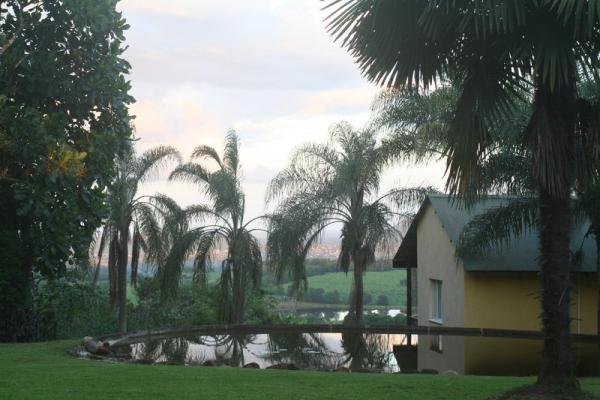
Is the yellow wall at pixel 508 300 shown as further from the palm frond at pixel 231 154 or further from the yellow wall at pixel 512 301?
the palm frond at pixel 231 154

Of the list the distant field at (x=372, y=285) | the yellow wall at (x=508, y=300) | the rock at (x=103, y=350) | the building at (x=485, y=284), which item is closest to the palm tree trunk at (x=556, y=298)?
the building at (x=485, y=284)

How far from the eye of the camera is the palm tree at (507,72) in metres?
8.84

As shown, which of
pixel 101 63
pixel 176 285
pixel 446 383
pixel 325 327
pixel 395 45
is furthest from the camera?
pixel 176 285

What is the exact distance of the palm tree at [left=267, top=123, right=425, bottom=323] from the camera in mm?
25047

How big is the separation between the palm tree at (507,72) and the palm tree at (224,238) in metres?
16.2

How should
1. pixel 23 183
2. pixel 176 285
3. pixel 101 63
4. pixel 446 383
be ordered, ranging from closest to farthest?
1. pixel 446 383
2. pixel 23 183
3. pixel 101 63
4. pixel 176 285

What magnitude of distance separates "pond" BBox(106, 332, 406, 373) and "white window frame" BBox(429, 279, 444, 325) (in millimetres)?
5773

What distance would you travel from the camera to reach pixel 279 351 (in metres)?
17.1

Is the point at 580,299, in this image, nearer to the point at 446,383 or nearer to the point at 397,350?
the point at 397,350

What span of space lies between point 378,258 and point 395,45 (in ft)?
54.5

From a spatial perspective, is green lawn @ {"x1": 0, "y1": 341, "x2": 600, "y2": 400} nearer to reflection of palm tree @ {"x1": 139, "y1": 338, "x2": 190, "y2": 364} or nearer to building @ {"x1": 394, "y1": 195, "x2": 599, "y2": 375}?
reflection of palm tree @ {"x1": 139, "y1": 338, "x2": 190, "y2": 364}

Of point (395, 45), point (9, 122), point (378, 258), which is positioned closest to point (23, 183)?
point (9, 122)

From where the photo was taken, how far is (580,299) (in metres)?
22.1

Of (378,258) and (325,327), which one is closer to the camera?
(325,327)
